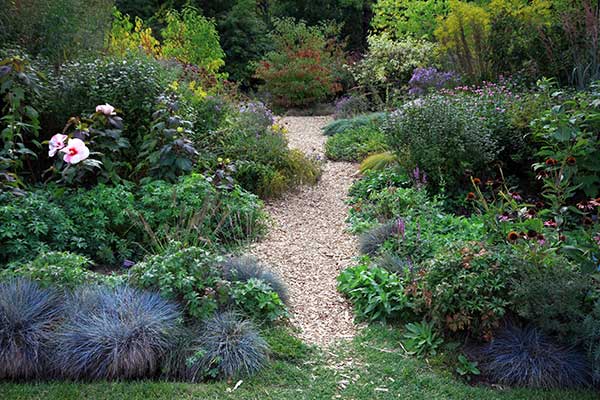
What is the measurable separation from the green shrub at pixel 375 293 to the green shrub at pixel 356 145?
4.26 metres

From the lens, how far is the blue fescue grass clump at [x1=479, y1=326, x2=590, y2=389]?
11.2 ft

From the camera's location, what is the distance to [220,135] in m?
7.12

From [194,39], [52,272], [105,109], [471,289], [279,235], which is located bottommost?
[279,235]

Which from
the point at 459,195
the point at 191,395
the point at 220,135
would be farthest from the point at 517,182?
the point at 191,395

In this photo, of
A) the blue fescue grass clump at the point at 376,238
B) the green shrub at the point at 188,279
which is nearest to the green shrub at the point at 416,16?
the blue fescue grass clump at the point at 376,238

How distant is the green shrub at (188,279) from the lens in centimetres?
374

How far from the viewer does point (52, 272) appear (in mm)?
3818

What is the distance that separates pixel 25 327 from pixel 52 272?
1.55ft

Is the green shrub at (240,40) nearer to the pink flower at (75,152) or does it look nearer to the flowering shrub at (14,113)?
the flowering shrub at (14,113)

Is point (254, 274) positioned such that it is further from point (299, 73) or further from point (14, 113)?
point (299, 73)

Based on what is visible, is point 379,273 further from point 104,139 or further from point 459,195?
point 104,139

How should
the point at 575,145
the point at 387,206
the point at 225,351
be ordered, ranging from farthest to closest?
the point at 387,206
the point at 575,145
the point at 225,351

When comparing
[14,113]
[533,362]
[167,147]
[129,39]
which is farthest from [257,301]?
[129,39]

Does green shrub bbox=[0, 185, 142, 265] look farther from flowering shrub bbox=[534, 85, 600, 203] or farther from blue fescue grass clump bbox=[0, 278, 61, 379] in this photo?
flowering shrub bbox=[534, 85, 600, 203]
